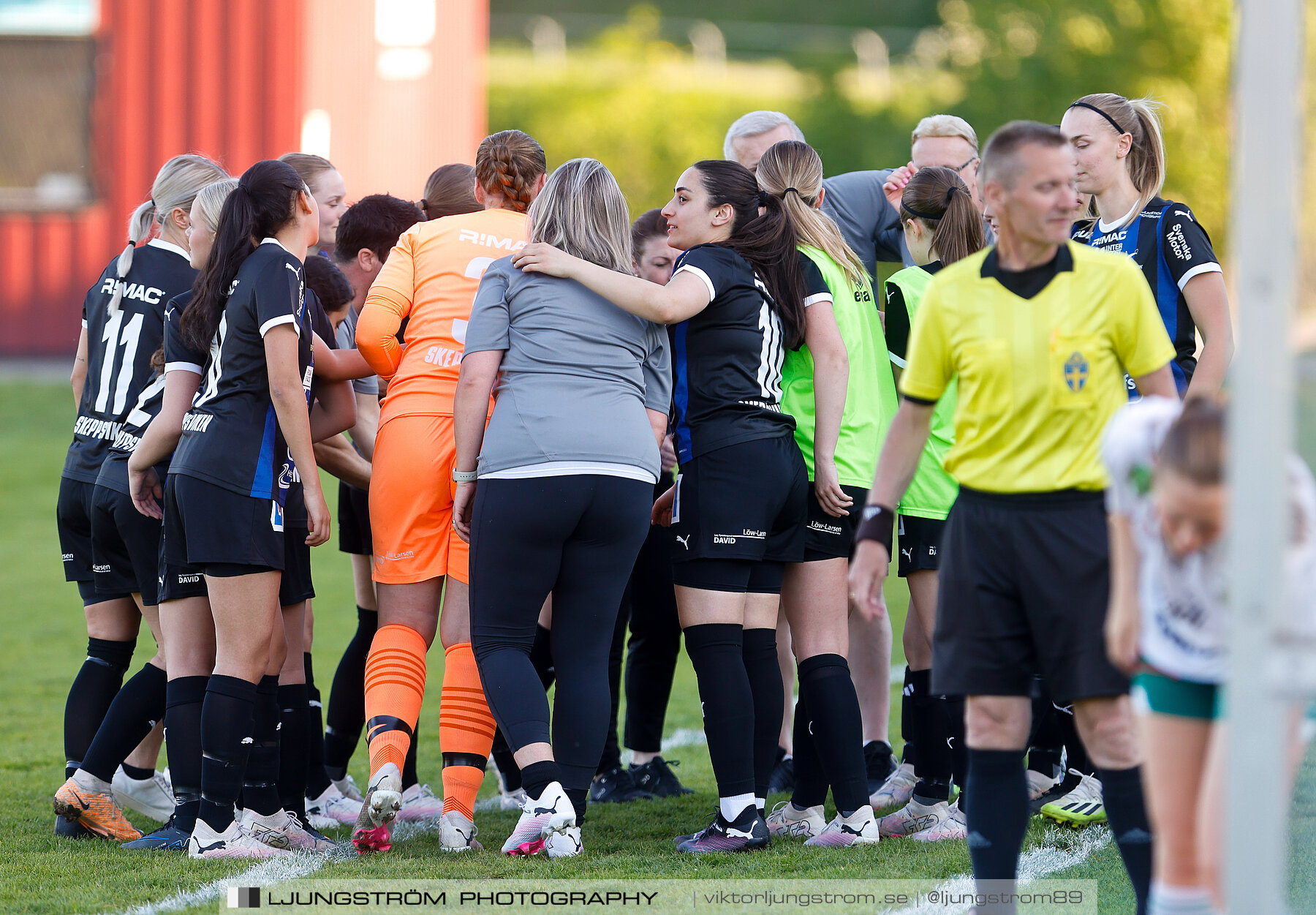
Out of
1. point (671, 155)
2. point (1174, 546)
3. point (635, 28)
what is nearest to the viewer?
point (1174, 546)

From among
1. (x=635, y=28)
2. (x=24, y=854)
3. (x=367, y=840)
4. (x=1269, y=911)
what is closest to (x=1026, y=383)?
(x=1269, y=911)

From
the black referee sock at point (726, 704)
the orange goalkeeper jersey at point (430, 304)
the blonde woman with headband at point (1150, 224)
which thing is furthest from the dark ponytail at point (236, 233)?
the blonde woman with headband at point (1150, 224)

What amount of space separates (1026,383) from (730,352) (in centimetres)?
134

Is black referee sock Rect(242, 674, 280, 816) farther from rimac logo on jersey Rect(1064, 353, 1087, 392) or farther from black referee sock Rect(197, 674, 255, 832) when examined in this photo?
rimac logo on jersey Rect(1064, 353, 1087, 392)

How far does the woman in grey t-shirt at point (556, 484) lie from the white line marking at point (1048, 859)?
106 cm

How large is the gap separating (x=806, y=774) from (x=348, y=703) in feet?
5.61

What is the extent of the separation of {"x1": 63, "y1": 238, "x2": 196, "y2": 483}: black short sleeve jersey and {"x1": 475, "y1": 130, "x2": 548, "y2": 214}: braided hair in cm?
106

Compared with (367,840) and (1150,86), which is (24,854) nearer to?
(367,840)

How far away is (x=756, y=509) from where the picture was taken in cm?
405

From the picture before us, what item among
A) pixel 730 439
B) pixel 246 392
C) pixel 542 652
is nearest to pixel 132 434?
pixel 246 392

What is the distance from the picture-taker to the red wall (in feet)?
67.3

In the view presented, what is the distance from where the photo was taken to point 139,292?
4.53m

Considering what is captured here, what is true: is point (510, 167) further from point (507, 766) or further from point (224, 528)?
point (507, 766)

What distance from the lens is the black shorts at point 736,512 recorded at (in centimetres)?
404
